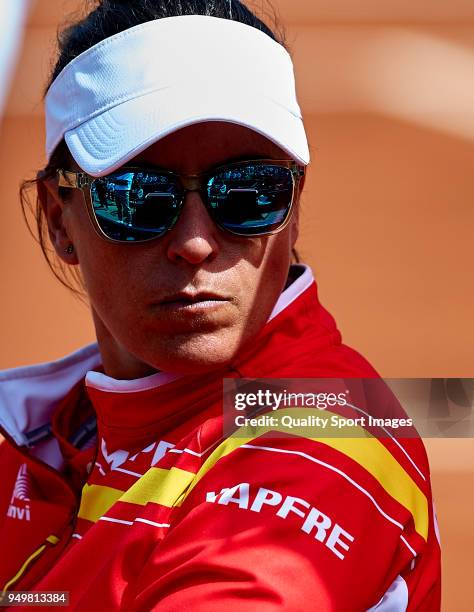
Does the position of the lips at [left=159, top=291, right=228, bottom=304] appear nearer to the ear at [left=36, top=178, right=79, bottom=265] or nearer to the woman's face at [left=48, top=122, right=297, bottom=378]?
the woman's face at [left=48, top=122, right=297, bottom=378]

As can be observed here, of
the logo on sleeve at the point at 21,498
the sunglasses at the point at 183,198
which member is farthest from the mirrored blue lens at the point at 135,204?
the logo on sleeve at the point at 21,498

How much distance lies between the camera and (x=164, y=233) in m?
1.47

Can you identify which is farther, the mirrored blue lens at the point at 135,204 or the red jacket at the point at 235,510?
the mirrored blue lens at the point at 135,204

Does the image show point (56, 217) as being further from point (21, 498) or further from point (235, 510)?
point (235, 510)

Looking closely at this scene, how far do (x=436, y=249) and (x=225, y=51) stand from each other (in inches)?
98.5

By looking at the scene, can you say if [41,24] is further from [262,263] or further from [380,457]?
[380,457]

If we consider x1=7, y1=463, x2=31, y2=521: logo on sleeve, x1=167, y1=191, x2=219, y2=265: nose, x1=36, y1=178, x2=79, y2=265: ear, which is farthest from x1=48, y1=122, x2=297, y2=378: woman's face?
x1=7, y1=463, x2=31, y2=521: logo on sleeve

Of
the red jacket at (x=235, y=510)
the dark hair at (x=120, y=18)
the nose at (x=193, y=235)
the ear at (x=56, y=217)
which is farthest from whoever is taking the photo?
the ear at (x=56, y=217)

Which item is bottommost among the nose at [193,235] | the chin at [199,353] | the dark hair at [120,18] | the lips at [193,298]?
the chin at [199,353]

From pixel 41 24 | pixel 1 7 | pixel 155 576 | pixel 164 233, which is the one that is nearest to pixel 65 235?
pixel 164 233

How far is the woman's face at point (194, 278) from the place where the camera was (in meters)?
1.47

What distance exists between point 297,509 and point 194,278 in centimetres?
39

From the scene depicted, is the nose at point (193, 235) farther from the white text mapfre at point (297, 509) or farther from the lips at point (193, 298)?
the white text mapfre at point (297, 509)

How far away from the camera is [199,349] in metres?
1.47
